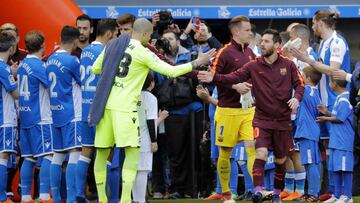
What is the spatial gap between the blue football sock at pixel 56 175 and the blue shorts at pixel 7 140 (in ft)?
2.52

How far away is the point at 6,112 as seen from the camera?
14930 mm

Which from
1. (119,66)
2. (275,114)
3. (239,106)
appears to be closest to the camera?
(119,66)

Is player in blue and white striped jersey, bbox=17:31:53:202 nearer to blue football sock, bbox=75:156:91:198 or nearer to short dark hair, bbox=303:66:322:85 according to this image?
blue football sock, bbox=75:156:91:198

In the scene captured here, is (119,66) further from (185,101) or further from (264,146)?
(185,101)

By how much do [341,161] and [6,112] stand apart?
4.40 meters

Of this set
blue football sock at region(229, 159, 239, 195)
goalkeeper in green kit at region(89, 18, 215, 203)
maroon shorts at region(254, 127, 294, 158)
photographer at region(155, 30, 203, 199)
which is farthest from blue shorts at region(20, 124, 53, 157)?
blue football sock at region(229, 159, 239, 195)

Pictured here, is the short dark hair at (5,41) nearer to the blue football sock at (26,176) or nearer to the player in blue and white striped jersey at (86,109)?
the player in blue and white striped jersey at (86,109)

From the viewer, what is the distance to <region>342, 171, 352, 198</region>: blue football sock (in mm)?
15039

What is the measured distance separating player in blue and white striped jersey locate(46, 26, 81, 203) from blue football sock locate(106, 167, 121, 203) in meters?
0.46

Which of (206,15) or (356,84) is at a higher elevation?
(206,15)

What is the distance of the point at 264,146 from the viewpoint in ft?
46.3

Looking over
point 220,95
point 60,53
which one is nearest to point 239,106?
point 220,95

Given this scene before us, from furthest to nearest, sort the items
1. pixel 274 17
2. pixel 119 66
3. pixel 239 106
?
pixel 274 17 → pixel 239 106 → pixel 119 66

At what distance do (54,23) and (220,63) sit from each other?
10.3 ft
